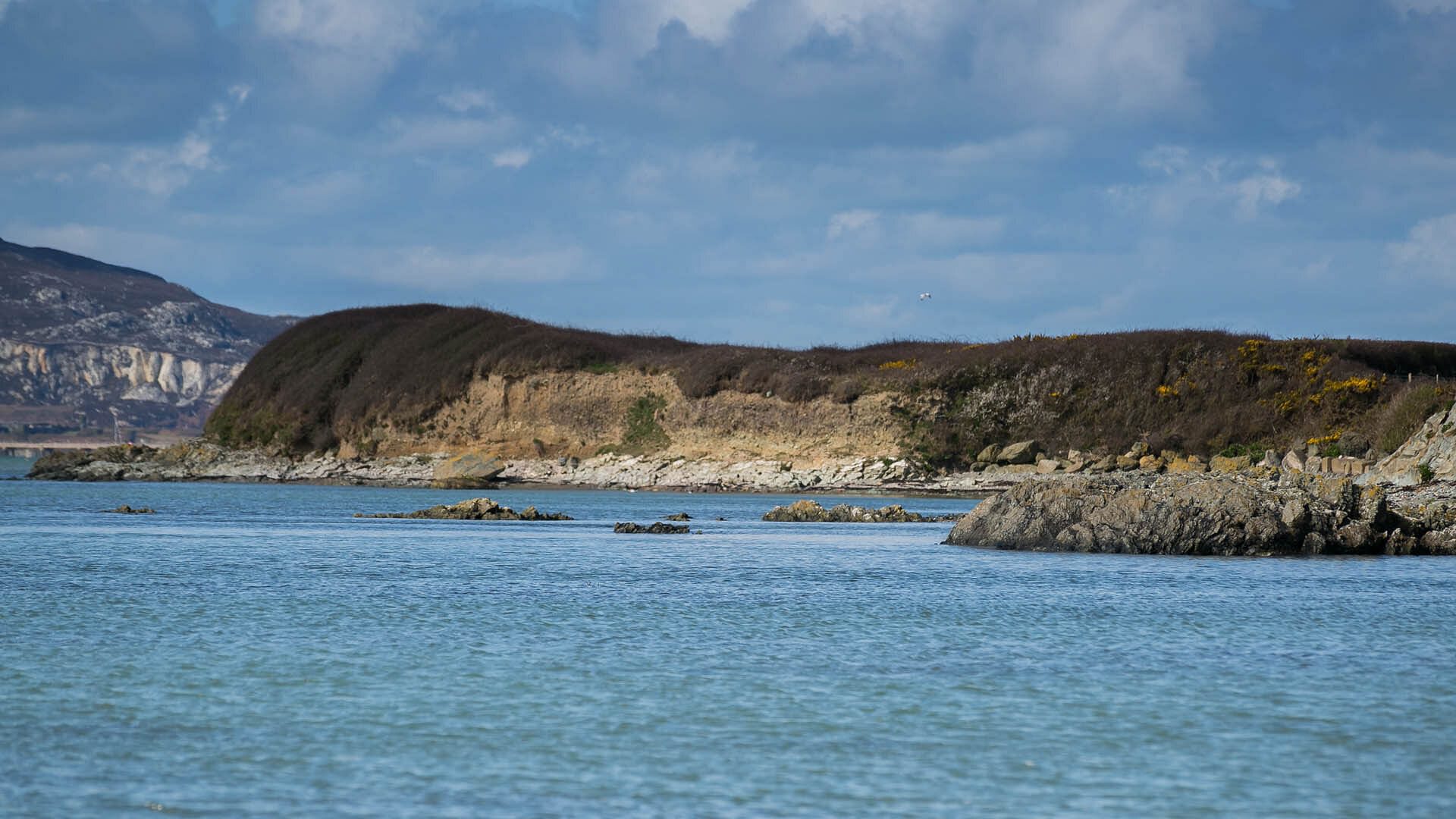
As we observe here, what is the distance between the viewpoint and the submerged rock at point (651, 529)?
135 ft

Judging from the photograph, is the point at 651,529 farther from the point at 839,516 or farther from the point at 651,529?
the point at 839,516

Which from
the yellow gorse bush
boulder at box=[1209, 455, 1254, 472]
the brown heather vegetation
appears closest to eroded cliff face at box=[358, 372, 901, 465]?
the brown heather vegetation

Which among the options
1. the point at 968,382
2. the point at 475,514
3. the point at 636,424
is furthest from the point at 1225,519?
the point at 636,424

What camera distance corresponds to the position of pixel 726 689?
14797 mm

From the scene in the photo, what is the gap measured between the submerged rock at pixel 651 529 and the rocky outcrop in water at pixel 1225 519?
1099cm

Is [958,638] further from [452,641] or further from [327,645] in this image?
[327,645]

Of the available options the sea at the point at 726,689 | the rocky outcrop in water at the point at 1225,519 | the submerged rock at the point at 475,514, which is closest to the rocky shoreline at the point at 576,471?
the submerged rock at the point at 475,514

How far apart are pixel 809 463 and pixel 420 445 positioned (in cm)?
2653

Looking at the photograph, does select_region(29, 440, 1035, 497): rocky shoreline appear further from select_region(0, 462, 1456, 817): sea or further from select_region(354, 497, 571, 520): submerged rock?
select_region(0, 462, 1456, 817): sea

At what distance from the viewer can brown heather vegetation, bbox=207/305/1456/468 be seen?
3164 inches

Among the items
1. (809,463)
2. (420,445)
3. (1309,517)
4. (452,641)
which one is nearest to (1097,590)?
(1309,517)

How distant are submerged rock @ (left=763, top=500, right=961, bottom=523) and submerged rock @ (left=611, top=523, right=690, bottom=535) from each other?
713 cm

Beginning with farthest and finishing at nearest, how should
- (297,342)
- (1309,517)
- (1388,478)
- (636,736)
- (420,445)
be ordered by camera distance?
(297,342)
(420,445)
(1388,478)
(1309,517)
(636,736)

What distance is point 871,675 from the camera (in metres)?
15.7
